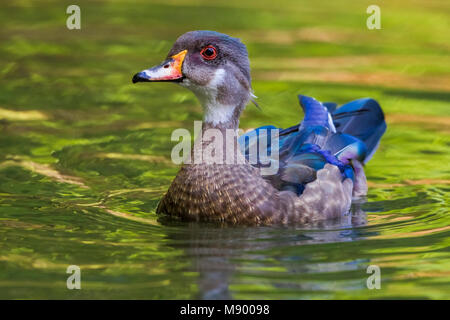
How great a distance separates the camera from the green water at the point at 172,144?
7402mm

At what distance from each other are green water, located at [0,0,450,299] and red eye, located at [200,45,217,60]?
159cm

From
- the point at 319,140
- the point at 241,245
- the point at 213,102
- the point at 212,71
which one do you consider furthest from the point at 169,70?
the point at 319,140

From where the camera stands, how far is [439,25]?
1784 centimetres

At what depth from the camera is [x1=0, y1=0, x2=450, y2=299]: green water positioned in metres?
7.40

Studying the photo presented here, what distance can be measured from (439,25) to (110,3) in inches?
273

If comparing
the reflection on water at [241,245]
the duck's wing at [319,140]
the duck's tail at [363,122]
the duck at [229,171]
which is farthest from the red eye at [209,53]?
the duck's tail at [363,122]

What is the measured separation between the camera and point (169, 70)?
27.9 feet

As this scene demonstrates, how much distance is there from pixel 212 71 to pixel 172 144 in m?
3.18

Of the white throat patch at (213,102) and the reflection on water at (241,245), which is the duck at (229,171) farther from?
the reflection on water at (241,245)

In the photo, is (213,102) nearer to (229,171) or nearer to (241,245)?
(229,171)

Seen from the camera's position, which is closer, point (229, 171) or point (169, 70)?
point (169, 70)
